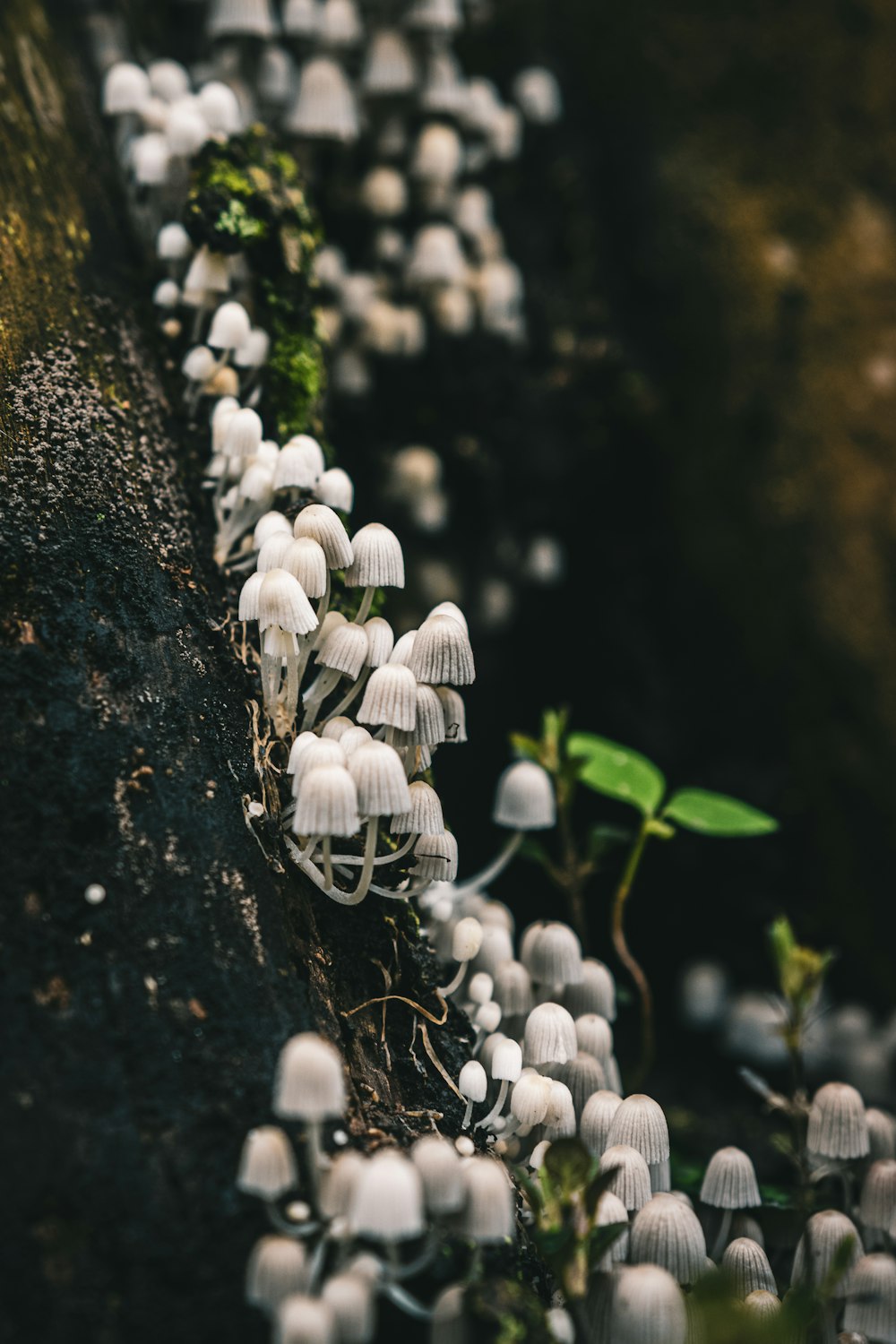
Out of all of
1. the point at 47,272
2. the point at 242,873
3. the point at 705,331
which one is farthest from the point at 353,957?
the point at 705,331

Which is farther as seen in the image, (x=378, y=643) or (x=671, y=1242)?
(x=378, y=643)

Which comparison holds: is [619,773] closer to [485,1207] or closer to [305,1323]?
[485,1207]

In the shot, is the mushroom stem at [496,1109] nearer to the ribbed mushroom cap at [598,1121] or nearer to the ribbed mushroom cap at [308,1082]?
the ribbed mushroom cap at [598,1121]

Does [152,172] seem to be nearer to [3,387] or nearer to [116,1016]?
[3,387]

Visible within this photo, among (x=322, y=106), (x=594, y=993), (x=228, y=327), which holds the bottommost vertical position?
(x=594, y=993)

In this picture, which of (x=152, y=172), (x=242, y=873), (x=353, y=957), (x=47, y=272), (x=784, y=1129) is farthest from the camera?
(x=784, y=1129)

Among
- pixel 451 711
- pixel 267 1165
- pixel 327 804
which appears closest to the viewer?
pixel 267 1165

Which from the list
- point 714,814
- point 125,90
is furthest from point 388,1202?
point 125,90
